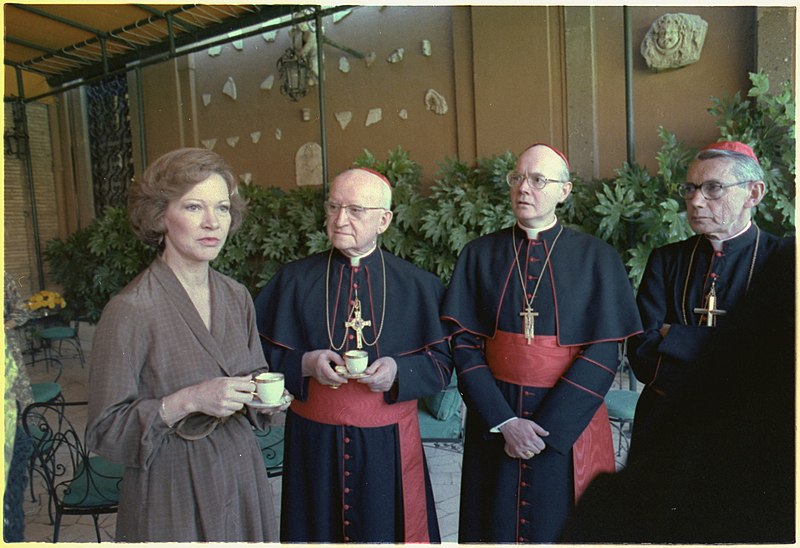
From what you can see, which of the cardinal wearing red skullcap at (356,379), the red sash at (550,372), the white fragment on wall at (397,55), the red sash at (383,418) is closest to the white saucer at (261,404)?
the cardinal wearing red skullcap at (356,379)

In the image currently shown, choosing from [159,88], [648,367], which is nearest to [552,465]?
[648,367]

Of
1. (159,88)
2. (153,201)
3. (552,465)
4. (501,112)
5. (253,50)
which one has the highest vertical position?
(253,50)

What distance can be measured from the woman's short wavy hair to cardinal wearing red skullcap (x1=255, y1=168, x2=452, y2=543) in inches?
24.5

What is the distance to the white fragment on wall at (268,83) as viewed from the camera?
211 inches

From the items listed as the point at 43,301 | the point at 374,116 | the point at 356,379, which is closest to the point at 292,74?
the point at 374,116

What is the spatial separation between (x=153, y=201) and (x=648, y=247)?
2.41 metres

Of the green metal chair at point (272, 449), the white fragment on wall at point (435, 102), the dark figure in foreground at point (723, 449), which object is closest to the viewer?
the dark figure in foreground at point (723, 449)

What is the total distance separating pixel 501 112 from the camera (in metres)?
4.26

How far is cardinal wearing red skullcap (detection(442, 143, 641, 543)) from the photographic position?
7.19 ft

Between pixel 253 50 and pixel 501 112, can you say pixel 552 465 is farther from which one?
pixel 253 50

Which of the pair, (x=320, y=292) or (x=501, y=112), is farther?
(x=501, y=112)

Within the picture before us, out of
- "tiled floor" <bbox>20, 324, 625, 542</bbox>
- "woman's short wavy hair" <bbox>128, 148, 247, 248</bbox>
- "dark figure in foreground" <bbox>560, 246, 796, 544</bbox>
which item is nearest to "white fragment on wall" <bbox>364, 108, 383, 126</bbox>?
"tiled floor" <bbox>20, 324, 625, 542</bbox>

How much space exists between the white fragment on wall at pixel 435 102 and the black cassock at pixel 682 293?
2539 millimetres

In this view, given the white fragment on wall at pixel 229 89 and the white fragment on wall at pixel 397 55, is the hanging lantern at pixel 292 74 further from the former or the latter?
the white fragment on wall at pixel 397 55
